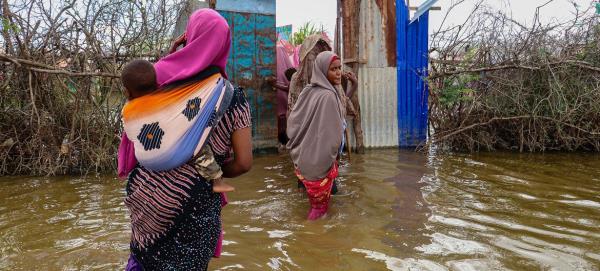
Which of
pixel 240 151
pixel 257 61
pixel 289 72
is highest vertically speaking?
pixel 257 61

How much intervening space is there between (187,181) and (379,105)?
20.1 ft

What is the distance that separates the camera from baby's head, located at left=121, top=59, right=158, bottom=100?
66.6 inches

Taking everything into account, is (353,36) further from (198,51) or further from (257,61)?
(198,51)

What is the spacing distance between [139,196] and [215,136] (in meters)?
0.37

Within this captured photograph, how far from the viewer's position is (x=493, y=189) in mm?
4832

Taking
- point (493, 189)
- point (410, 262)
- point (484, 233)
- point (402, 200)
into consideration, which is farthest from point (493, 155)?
point (410, 262)

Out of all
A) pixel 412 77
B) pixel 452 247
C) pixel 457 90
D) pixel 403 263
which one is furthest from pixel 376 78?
pixel 403 263

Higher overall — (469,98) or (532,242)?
(469,98)

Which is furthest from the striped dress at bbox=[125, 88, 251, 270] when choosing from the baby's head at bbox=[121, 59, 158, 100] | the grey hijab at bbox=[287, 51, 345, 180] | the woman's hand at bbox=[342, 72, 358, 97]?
the woman's hand at bbox=[342, 72, 358, 97]

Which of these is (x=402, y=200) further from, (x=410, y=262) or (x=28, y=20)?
(x=28, y=20)

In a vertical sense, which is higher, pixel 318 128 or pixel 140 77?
pixel 140 77

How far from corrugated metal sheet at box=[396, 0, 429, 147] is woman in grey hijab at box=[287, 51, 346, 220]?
383 cm

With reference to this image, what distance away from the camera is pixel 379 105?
7.57 meters

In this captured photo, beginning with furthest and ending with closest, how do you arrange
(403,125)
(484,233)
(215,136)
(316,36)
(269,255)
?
(403,125) < (316,36) < (484,233) < (269,255) < (215,136)
